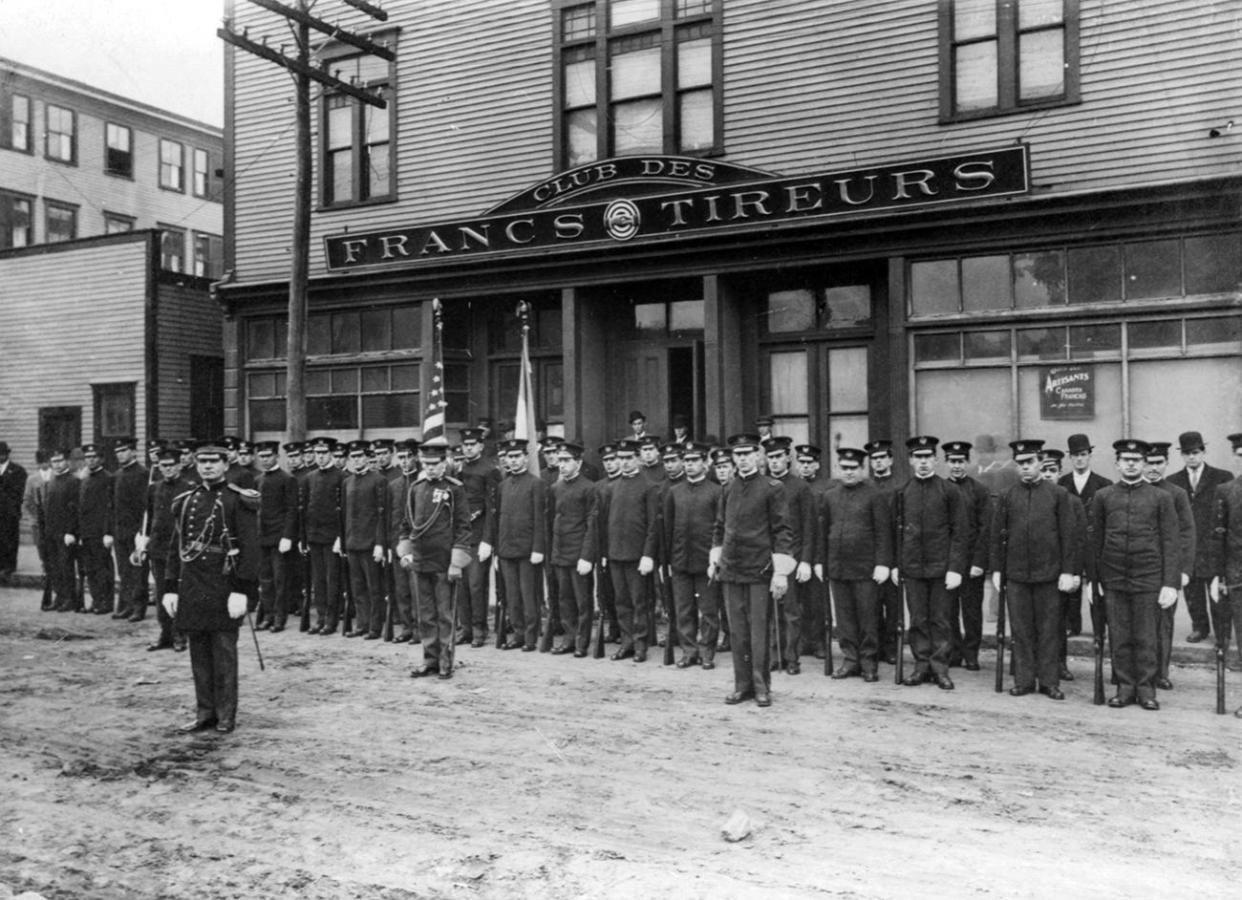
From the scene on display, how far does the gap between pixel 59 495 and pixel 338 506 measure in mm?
4546

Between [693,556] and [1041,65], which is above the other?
[1041,65]

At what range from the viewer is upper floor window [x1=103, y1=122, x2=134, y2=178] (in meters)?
29.0

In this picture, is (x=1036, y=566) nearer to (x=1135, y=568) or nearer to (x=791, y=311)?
(x=1135, y=568)

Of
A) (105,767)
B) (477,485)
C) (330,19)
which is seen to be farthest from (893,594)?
(330,19)

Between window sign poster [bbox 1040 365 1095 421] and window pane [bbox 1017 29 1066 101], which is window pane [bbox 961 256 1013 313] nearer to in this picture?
window sign poster [bbox 1040 365 1095 421]

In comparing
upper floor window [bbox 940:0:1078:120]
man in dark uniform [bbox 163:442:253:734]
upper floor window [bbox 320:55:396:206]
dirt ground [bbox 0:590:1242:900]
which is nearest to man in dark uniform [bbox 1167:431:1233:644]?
dirt ground [bbox 0:590:1242:900]

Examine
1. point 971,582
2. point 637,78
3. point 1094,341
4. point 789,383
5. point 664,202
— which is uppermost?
point 637,78

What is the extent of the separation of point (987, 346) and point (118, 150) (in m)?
26.0

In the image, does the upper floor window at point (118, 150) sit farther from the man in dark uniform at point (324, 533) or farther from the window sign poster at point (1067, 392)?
the window sign poster at point (1067, 392)

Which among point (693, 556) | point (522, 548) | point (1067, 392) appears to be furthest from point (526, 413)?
point (1067, 392)

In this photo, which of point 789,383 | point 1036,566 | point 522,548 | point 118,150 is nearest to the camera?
Answer: point 1036,566

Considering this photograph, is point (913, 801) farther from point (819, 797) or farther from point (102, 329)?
point (102, 329)

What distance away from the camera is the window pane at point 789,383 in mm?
14262

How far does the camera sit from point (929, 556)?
→ 869 cm
